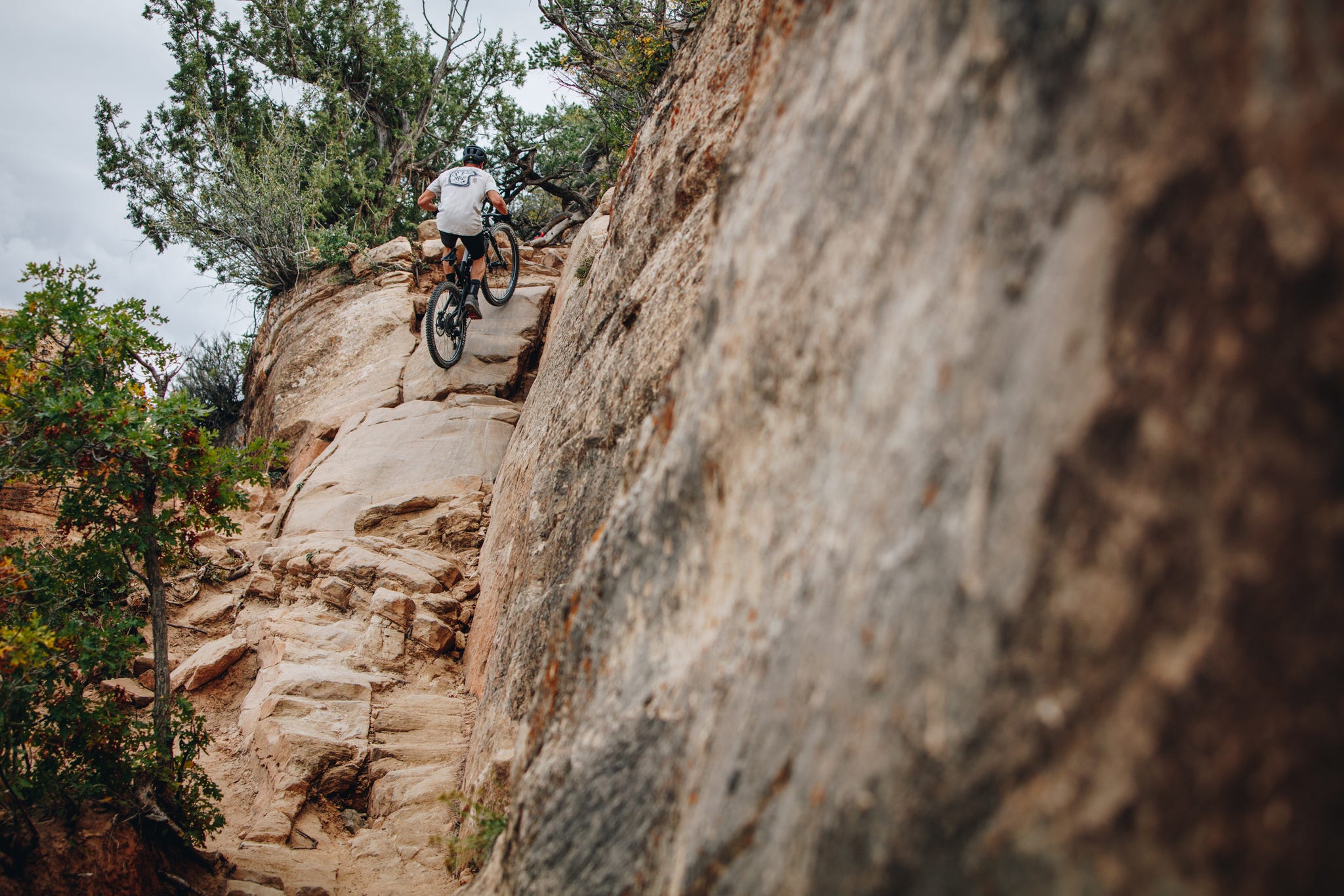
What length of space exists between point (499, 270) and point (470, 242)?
2.26 m

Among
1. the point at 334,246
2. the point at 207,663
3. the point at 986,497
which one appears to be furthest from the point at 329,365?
the point at 986,497

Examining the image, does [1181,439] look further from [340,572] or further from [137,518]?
[340,572]

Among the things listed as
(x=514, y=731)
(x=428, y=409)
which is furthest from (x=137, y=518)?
(x=428, y=409)

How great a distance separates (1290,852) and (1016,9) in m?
1.38

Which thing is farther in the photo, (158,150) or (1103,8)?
(158,150)

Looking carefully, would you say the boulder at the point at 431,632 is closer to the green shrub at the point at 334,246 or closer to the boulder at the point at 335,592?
the boulder at the point at 335,592

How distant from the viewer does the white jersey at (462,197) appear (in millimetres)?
9109

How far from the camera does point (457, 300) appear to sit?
10016 millimetres

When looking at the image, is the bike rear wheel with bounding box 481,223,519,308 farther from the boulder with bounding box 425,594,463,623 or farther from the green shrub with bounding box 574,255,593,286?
the boulder with bounding box 425,594,463,623

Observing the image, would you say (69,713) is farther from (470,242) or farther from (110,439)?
(470,242)

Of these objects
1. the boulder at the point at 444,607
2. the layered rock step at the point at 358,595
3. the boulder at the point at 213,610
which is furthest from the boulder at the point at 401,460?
the boulder at the point at 444,607

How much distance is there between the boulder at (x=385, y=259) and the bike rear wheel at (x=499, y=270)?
1.80 metres

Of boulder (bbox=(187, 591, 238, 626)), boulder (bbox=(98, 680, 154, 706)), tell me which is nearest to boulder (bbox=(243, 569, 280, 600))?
boulder (bbox=(187, 591, 238, 626))

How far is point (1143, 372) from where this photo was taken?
111 centimetres
